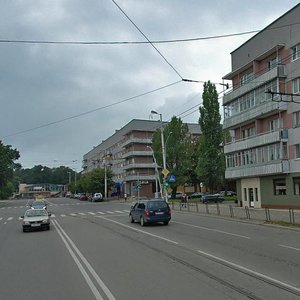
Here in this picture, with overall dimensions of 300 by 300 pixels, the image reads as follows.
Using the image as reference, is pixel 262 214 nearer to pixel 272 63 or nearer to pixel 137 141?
pixel 272 63

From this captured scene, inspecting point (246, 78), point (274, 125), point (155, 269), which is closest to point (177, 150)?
point (246, 78)

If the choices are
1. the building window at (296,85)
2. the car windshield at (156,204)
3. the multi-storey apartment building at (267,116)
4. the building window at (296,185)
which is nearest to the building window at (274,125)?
the multi-storey apartment building at (267,116)

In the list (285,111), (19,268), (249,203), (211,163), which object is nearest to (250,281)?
(19,268)

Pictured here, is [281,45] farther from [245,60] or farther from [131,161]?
[131,161]

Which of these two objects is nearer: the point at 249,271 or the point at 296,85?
the point at 249,271

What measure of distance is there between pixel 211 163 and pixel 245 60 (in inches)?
839

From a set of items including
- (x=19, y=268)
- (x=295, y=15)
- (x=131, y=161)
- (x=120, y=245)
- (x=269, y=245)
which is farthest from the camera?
(x=131, y=161)

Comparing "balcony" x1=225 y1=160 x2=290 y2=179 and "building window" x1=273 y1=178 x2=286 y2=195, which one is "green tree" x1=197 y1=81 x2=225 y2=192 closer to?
"balcony" x1=225 y1=160 x2=290 y2=179

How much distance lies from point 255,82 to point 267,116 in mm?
3699

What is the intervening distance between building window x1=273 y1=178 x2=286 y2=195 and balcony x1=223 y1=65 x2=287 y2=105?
9.60 meters

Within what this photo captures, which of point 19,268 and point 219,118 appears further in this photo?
point 219,118

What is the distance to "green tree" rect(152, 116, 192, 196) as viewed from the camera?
250 feet

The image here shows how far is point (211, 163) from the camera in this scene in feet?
214

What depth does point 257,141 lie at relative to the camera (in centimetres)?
4422
